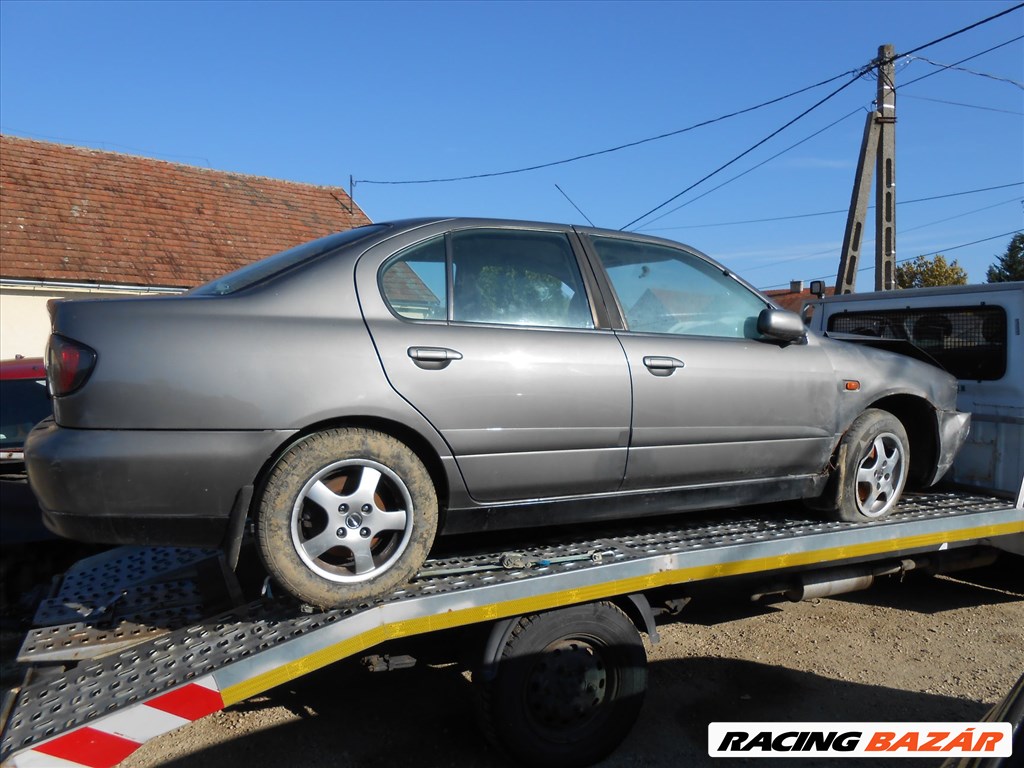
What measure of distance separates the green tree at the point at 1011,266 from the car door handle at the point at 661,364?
4301 cm

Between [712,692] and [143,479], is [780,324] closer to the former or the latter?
[712,692]

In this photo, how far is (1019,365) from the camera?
4.70 metres

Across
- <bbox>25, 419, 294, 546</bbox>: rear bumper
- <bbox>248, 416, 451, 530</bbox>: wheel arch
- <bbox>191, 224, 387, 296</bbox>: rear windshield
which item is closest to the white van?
<bbox>248, 416, 451, 530</bbox>: wheel arch

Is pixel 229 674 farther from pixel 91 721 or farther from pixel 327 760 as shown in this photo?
pixel 327 760

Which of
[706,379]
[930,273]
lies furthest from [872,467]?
[930,273]

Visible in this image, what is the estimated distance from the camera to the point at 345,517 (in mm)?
2848

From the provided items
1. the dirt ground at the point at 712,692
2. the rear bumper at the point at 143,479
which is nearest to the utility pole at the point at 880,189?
the dirt ground at the point at 712,692

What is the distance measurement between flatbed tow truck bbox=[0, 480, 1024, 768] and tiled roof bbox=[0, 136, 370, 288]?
10.7 m

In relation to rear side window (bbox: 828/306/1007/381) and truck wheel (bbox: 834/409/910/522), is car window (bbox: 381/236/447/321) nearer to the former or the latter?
truck wheel (bbox: 834/409/910/522)

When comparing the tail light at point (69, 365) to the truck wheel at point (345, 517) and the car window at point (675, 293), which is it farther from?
the car window at point (675, 293)

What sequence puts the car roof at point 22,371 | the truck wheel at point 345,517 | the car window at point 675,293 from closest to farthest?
the truck wheel at point 345,517
the car window at point 675,293
the car roof at point 22,371

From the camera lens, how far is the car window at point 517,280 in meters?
3.28

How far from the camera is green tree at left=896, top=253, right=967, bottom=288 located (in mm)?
35062

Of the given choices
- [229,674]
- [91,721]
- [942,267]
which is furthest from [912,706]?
[942,267]
